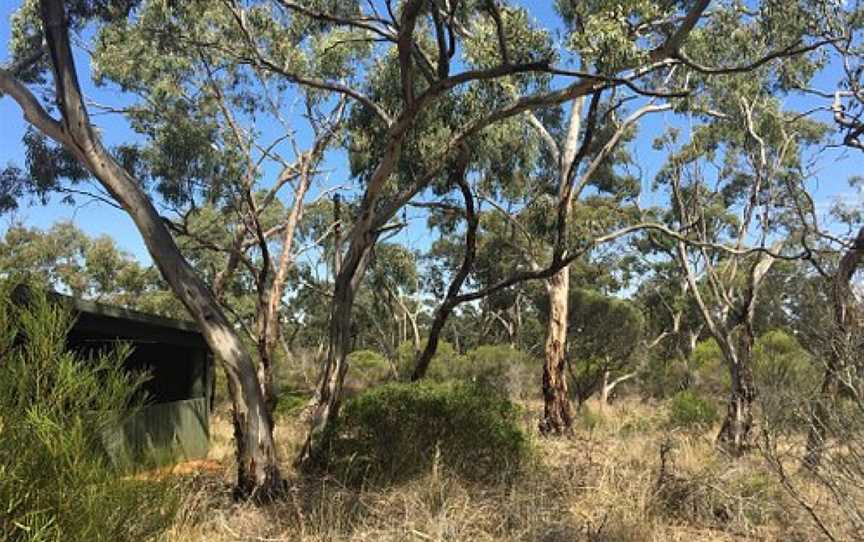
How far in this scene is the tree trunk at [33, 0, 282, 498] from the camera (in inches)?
305

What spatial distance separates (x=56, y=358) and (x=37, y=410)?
33 centimetres

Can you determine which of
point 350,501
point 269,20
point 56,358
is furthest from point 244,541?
point 269,20

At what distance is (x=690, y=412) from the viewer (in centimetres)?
1780

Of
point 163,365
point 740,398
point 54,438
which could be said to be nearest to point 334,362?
point 54,438

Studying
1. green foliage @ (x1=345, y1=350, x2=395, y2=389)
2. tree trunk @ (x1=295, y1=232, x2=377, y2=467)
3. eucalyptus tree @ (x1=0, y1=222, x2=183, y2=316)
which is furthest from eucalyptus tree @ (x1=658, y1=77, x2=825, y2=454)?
eucalyptus tree @ (x1=0, y1=222, x2=183, y2=316)

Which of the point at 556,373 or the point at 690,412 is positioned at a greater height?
the point at 556,373

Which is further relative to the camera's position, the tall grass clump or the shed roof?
the shed roof

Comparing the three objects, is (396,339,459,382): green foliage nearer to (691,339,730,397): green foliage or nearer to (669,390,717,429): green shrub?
(669,390,717,429): green shrub

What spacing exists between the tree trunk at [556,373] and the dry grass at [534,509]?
557cm

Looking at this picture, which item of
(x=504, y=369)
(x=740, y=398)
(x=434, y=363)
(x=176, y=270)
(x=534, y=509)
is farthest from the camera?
(x=434, y=363)

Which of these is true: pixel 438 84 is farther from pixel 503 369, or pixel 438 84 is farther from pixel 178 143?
pixel 503 369

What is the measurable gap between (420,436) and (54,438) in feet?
21.6

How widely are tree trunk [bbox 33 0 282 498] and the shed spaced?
166 cm

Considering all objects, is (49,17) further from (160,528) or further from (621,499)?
(621,499)
